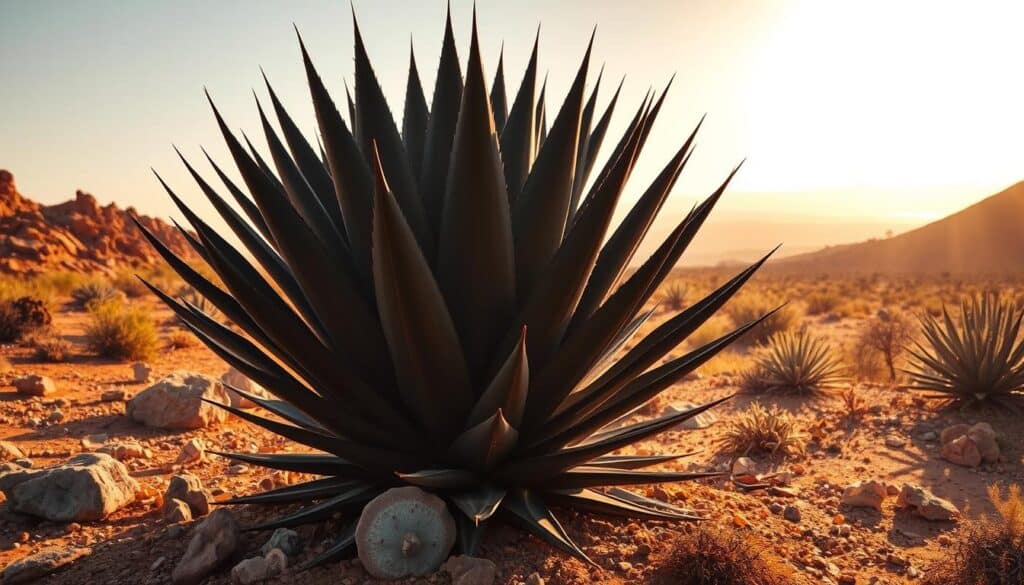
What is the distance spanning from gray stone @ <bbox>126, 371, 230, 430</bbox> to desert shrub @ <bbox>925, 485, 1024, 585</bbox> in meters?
5.38

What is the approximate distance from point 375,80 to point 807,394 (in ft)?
22.2

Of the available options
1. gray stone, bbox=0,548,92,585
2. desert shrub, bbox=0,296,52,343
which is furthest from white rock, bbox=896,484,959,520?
desert shrub, bbox=0,296,52,343

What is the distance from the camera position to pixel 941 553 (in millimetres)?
Answer: 3188

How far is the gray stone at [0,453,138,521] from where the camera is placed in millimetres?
3297

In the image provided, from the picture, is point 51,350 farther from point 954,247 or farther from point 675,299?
point 954,247

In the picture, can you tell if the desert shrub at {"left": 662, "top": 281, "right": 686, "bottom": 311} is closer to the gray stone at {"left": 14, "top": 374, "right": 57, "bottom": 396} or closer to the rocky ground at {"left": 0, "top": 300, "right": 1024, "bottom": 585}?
the rocky ground at {"left": 0, "top": 300, "right": 1024, "bottom": 585}

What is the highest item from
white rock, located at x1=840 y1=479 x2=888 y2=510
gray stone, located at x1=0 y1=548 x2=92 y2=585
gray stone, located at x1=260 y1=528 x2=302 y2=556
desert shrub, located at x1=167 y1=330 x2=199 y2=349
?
desert shrub, located at x1=167 y1=330 x2=199 y2=349

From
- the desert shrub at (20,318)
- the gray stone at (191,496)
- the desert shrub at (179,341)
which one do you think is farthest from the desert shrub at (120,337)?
the gray stone at (191,496)

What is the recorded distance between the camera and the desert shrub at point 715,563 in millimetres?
2451

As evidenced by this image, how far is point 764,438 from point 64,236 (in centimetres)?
4894

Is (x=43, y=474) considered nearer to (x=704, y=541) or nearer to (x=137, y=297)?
(x=704, y=541)

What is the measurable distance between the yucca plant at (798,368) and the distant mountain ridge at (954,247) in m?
59.0

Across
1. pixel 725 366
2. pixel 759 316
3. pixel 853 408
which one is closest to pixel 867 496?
pixel 853 408

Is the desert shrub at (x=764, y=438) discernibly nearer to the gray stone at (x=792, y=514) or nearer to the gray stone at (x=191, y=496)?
the gray stone at (x=792, y=514)
